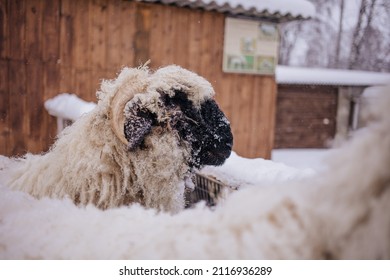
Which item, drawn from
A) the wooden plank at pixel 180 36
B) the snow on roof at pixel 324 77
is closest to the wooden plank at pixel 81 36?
the wooden plank at pixel 180 36

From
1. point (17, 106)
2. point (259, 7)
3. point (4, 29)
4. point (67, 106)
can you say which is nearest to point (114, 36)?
point (4, 29)

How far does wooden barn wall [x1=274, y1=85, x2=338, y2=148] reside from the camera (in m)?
13.6

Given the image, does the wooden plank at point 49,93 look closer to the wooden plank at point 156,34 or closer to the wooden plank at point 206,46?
the wooden plank at point 156,34

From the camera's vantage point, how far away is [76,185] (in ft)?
6.43

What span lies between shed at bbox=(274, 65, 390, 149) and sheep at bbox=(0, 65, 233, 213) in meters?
11.3

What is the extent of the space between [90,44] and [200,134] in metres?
4.16

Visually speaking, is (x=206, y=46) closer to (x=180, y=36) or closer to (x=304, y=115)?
(x=180, y=36)

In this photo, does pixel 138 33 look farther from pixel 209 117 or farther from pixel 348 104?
pixel 348 104

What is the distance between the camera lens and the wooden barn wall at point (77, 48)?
17.9 feet

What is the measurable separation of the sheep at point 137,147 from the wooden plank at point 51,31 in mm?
3648

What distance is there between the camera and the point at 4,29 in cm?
532

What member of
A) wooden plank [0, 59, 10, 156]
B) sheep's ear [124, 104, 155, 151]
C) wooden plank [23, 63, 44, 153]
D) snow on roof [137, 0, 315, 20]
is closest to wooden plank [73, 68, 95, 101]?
wooden plank [23, 63, 44, 153]
